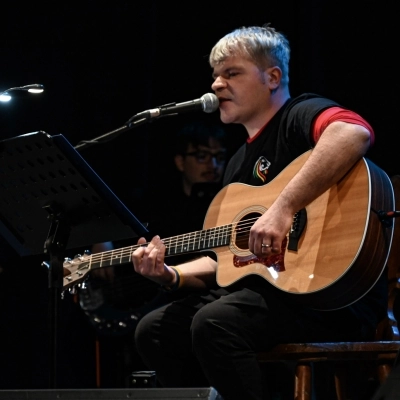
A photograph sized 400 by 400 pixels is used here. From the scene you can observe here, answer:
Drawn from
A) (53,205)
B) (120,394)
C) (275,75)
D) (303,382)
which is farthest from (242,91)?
(120,394)

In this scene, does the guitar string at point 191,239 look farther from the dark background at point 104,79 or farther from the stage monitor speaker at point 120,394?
the dark background at point 104,79

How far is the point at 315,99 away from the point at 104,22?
2.37 metres

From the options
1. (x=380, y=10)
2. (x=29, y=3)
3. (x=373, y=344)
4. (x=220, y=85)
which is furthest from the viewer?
(x=29, y=3)

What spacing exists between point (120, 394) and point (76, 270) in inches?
41.8

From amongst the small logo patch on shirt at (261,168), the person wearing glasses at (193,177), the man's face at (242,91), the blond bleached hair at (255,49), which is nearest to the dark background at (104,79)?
the person wearing glasses at (193,177)

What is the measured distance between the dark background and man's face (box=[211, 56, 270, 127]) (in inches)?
43.7

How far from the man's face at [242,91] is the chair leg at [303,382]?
104cm

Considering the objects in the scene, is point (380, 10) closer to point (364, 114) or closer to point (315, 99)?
point (364, 114)

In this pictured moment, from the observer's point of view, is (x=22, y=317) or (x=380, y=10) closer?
(x=380, y=10)

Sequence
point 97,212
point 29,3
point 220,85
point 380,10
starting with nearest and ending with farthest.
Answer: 1. point 97,212
2. point 220,85
3. point 380,10
4. point 29,3

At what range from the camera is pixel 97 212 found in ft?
8.96

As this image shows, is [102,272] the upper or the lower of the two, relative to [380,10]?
lower

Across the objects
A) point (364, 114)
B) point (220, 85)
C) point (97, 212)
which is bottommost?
point (97, 212)

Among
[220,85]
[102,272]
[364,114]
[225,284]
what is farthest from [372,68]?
[102,272]
